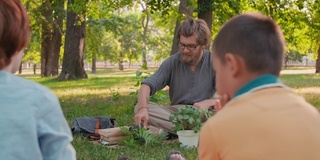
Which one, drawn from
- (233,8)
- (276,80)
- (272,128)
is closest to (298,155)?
(272,128)

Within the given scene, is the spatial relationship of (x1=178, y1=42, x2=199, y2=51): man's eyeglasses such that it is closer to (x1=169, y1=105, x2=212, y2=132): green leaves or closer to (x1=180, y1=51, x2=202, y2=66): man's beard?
(x1=180, y1=51, x2=202, y2=66): man's beard

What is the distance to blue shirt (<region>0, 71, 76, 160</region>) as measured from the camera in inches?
69.6

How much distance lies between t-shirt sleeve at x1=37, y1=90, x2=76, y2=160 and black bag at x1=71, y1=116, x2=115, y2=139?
3.77 m

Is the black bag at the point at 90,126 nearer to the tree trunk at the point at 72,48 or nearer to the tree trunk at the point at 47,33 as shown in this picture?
the tree trunk at the point at 72,48

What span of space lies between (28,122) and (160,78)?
3539 mm

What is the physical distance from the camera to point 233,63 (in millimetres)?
1822

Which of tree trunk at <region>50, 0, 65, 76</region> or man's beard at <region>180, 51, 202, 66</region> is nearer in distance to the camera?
man's beard at <region>180, 51, 202, 66</region>

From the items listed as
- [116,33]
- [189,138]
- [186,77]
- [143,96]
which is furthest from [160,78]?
[116,33]

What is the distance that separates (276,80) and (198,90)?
363 centimetres

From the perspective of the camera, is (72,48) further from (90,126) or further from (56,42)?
(90,126)

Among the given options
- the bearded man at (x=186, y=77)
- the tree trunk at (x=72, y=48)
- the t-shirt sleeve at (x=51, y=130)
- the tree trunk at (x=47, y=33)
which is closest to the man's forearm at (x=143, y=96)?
the bearded man at (x=186, y=77)

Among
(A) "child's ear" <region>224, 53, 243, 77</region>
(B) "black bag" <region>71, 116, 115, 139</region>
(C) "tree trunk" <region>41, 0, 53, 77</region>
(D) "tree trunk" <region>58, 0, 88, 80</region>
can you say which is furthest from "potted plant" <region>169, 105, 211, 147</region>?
(C) "tree trunk" <region>41, 0, 53, 77</region>

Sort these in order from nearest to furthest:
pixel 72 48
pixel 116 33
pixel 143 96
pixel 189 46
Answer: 1. pixel 143 96
2. pixel 189 46
3. pixel 72 48
4. pixel 116 33

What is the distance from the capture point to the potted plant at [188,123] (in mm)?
4977
